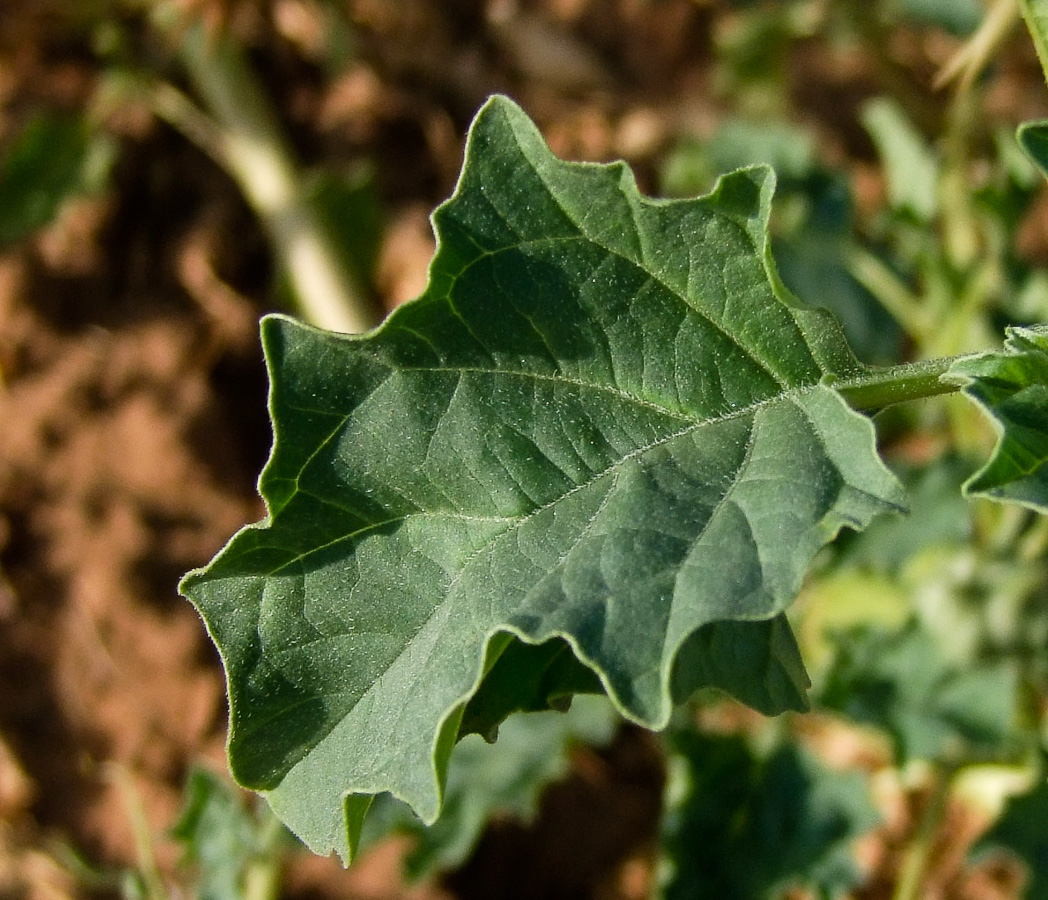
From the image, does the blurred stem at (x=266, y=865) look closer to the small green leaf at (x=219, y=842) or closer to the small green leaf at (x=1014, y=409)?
the small green leaf at (x=219, y=842)

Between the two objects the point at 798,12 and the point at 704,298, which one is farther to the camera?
the point at 798,12

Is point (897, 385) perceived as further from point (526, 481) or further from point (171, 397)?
point (171, 397)

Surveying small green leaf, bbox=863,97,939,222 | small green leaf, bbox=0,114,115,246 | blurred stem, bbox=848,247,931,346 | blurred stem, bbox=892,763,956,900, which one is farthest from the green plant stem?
small green leaf, bbox=0,114,115,246

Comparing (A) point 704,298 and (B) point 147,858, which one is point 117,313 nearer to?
(B) point 147,858

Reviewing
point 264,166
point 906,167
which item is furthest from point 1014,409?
point 264,166

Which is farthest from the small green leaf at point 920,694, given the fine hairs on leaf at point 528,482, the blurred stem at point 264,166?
the blurred stem at point 264,166

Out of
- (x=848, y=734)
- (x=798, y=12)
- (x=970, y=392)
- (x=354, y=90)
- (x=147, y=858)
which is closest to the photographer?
(x=970, y=392)

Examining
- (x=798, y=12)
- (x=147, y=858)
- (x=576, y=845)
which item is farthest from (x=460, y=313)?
(x=798, y=12)
